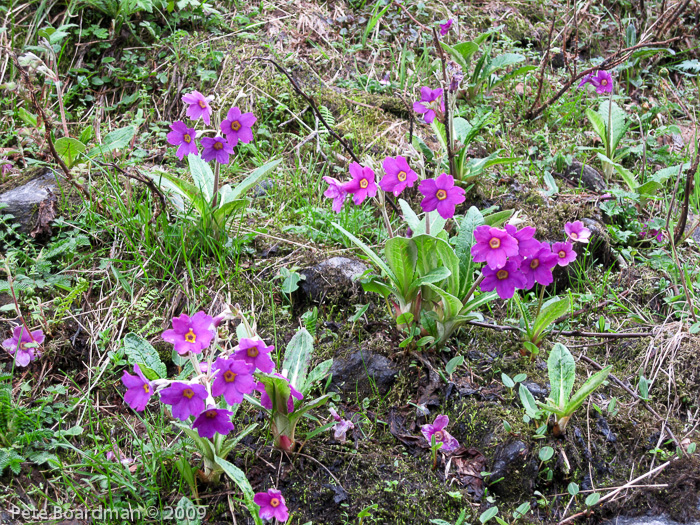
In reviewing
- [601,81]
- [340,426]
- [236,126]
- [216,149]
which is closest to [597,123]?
[601,81]

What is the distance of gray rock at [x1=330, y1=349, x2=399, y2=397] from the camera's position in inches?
93.7

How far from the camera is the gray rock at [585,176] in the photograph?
142 inches

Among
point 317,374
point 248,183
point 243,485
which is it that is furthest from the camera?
point 248,183

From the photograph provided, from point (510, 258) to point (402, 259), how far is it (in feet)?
1.50

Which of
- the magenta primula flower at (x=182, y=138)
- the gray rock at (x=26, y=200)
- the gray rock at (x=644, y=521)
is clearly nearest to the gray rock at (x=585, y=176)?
the gray rock at (x=644, y=521)

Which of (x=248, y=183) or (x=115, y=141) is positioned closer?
(x=248, y=183)

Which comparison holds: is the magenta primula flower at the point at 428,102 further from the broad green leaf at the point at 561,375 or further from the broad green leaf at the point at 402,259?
the broad green leaf at the point at 561,375

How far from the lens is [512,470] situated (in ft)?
6.79

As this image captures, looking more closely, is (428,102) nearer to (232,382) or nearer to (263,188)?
(263,188)

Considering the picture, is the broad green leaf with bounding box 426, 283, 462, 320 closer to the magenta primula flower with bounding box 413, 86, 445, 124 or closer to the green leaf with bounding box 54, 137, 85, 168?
the magenta primula flower with bounding box 413, 86, 445, 124

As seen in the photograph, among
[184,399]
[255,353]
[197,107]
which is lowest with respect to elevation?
[184,399]

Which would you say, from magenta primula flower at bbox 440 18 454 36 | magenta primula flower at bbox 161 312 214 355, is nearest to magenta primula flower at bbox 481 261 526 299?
magenta primula flower at bbox 161 312 214 355

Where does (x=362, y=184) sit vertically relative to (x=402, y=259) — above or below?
above

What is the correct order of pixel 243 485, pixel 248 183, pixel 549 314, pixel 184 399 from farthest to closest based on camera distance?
pixel 248 183 → pixel 549 314 → pixel 243 485 → pixel 184 399
